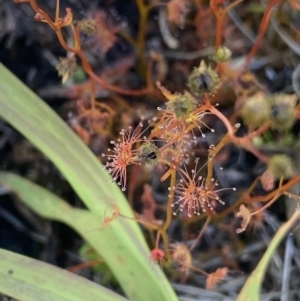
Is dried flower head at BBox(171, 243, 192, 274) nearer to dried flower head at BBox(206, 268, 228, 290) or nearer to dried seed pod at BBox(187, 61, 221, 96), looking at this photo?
dried flower head at BBox(206, 268, 228, 290)

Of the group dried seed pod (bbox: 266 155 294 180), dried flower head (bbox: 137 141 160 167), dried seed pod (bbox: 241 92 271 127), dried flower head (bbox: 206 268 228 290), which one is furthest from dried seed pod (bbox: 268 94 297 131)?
dried flower head (bbox: 206 268 228 290)

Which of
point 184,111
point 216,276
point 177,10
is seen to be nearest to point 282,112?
point 184,111

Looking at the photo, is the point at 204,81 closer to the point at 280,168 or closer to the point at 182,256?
the point at 280,168

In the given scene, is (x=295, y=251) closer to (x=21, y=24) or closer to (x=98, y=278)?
(x=98, y=278)

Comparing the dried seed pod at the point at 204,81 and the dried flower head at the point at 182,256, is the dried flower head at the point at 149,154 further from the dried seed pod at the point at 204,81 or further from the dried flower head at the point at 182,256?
the dried flower head at the point at 182,256

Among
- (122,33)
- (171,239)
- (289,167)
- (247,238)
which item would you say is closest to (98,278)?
(171,239)

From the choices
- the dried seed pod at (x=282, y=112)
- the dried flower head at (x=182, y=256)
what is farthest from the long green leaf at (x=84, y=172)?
the dried seed pod at (x=282, y=112)
